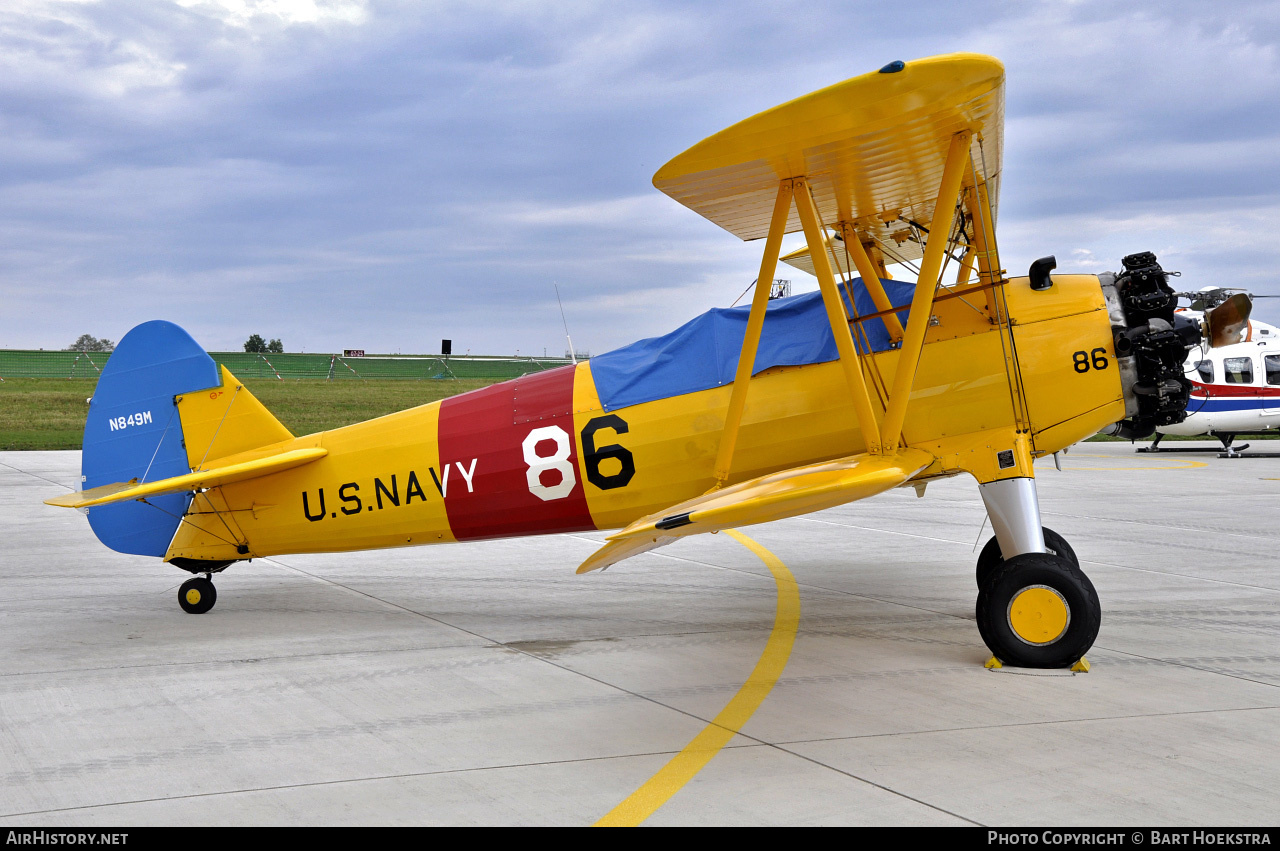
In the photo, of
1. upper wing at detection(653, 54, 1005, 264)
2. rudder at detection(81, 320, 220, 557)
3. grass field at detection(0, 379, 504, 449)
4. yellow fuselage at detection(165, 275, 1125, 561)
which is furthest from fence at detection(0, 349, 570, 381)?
upper wing at detection(653, 54, 1005, 264)

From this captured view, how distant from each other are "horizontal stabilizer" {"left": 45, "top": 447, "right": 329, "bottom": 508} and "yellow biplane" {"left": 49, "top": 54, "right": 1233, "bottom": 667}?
0.09 feet

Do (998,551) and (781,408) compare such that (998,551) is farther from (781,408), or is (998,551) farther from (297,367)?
(297,367)

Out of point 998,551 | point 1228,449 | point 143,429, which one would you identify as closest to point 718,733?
point 998,551

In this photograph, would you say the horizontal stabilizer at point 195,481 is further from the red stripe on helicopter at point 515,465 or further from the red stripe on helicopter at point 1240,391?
the red stripe on helicopter at point 1240,391

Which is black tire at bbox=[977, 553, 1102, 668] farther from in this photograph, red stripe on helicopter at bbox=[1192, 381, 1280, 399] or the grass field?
the grass field

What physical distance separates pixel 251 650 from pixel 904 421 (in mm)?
4481

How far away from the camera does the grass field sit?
25969 mm

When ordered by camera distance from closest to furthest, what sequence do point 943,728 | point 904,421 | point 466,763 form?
point 466,763 < point 943,728 < point 904,421

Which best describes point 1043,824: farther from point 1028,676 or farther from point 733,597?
point 733,597

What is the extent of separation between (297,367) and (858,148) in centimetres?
4862

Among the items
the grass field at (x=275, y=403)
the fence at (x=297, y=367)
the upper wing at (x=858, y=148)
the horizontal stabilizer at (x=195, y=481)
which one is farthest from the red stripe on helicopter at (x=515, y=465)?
the fence at (x=297, y=367)

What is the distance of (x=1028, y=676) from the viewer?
206 inches

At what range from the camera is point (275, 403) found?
1266 inches

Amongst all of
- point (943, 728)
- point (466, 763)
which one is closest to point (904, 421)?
point (943, 728)
